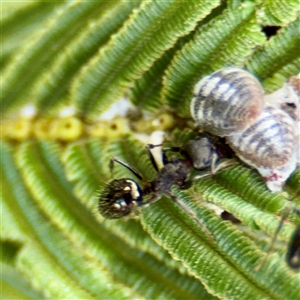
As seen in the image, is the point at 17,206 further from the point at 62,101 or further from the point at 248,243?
the point at 248,243

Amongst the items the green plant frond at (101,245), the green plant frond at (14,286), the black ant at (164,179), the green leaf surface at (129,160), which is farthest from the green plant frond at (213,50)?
the green plant frond at (14,286)

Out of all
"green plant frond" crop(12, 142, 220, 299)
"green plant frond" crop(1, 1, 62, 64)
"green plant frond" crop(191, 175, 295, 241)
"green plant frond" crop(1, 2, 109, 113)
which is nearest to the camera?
"green plant frond" crop(191, 175, 295, 241)

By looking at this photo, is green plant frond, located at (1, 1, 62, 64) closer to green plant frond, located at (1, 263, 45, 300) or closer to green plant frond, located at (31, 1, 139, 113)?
green plant frond, located at (31, 1, 139, 113)

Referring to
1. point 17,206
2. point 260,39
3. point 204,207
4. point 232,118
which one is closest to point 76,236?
point 17,206

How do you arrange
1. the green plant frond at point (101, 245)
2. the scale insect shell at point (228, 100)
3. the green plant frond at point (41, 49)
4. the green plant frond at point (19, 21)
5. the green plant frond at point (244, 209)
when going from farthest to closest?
the green plant frond at point (19, 21)
the green plant frond at point (41, 49)
the green plant frond at point (101, 245)
the scale insect shell at point (228, 100)
the green plant frond at point (244, 209)

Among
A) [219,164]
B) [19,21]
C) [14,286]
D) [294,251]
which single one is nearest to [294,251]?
[294,251]

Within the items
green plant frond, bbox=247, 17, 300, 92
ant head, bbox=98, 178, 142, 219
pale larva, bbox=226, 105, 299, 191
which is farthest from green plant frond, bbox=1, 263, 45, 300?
green plant frond, bbox=247, 17, 300, 92

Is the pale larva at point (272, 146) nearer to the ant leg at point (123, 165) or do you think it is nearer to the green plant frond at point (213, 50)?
the green plant frond at point (213, 50)
